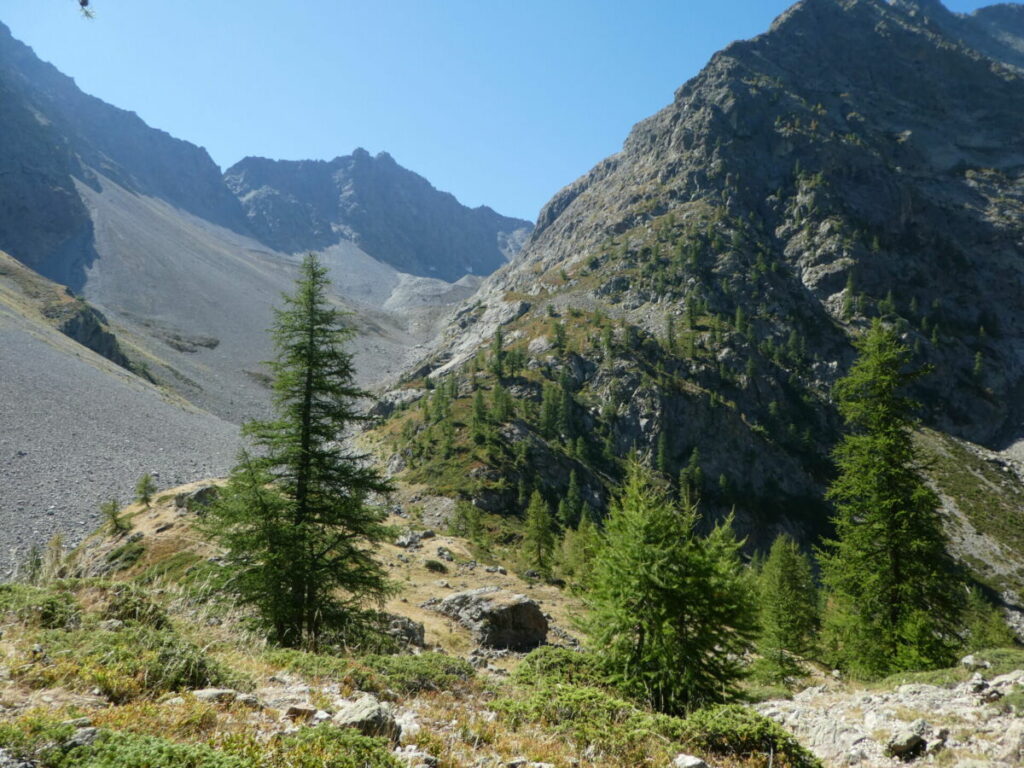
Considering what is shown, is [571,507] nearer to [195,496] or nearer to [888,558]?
[195,496]

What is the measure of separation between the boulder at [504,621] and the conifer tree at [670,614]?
32.5 ft

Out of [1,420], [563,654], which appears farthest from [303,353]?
[1,420]

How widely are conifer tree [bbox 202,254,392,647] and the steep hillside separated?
59.5m

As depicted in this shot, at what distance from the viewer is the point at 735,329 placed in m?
132

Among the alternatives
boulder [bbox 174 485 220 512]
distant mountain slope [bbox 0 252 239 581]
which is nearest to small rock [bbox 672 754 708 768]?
boulder [bbox 174 485 220 512]

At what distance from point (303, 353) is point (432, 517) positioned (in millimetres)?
56191

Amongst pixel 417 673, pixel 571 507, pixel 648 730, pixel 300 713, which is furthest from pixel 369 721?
pixel 571 507

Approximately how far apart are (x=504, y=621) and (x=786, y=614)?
76.9 ft

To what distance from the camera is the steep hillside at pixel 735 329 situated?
98938 mm

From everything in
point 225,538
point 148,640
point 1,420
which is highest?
point 148,640

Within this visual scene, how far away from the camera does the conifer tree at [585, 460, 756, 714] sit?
11.0 m

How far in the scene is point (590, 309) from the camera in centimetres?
14888

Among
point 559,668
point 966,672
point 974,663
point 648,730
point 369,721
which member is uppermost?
point 974,663

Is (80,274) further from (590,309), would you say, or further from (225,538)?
(225,538)
